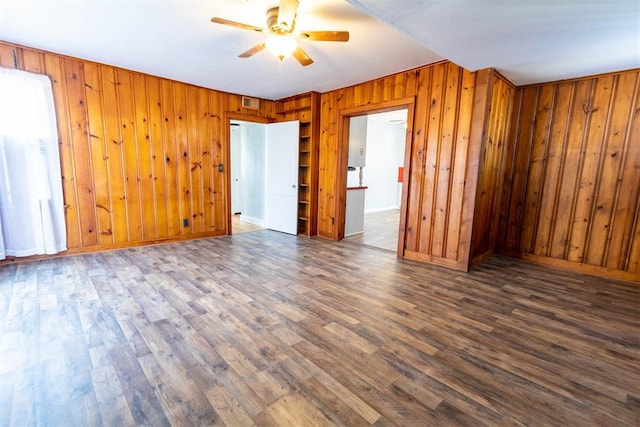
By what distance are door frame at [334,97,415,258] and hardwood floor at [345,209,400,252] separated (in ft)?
1.26

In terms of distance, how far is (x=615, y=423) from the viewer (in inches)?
53.5

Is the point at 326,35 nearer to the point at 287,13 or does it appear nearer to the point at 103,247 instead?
the point at 287,13

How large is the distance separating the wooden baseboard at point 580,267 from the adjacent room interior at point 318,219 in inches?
0.9

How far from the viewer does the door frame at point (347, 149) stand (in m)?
3.77

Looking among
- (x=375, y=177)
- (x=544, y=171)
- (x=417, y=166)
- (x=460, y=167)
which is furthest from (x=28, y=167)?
(x=375, y=177)

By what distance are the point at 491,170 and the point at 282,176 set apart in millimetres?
3393

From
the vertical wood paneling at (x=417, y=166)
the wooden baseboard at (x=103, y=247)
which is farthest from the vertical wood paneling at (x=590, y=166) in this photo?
the wooden baseboard at (x=103, y=247)

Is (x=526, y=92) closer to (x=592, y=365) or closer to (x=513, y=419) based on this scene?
(x=592, y=365)

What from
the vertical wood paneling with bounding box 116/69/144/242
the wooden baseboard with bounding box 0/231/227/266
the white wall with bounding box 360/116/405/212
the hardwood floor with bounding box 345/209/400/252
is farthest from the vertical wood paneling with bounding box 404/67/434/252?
the white wall with bounding box 360/116/405/212

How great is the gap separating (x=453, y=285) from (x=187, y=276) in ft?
9.54

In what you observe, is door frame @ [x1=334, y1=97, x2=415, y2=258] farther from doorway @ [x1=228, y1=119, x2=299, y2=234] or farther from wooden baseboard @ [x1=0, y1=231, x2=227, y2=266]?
wooden baseboard @ [x1=0, y1=231, x2=227, y2=266]

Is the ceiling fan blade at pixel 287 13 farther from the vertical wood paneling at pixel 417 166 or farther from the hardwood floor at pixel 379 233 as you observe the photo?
the hardwood floor at pixel 379 233

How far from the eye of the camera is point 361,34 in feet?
8.80

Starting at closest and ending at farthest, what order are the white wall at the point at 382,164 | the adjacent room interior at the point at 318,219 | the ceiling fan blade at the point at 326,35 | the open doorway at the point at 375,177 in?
the adjacent room interior at the point at 318,219
the ceiling fan blade at the point at 326,35
the open doorway at the point at 375,177
the white wall at the point at 382,164
